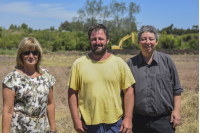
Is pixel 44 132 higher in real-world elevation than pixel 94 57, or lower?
lower

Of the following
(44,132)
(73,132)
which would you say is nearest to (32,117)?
(44,132)

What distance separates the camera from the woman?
7.54 feet

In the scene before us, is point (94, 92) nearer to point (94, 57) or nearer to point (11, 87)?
point (94, 57)

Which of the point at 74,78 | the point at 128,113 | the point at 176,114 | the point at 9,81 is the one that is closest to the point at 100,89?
the point at 74,78

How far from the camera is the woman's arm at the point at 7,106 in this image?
2277 millimetres

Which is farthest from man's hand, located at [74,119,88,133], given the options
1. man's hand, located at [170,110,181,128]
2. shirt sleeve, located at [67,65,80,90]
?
man's hand, located at [170,110,181,128]

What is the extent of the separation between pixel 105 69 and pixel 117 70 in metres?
0.15

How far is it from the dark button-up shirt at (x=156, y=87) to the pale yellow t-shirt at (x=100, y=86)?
0.38m

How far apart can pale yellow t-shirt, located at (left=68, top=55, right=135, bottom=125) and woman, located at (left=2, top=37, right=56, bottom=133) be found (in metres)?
0.40

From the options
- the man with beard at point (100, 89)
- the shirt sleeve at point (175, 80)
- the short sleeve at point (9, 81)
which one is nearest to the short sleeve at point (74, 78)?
the man with beard at point (100, 89)

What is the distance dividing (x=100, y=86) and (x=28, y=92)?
2.77 ft

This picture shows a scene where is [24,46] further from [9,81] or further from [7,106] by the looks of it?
[7,106]

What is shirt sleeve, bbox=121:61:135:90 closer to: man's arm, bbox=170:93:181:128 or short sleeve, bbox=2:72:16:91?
man's arm, bbox=170:93:181:128

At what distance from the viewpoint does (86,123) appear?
8.07 ft
